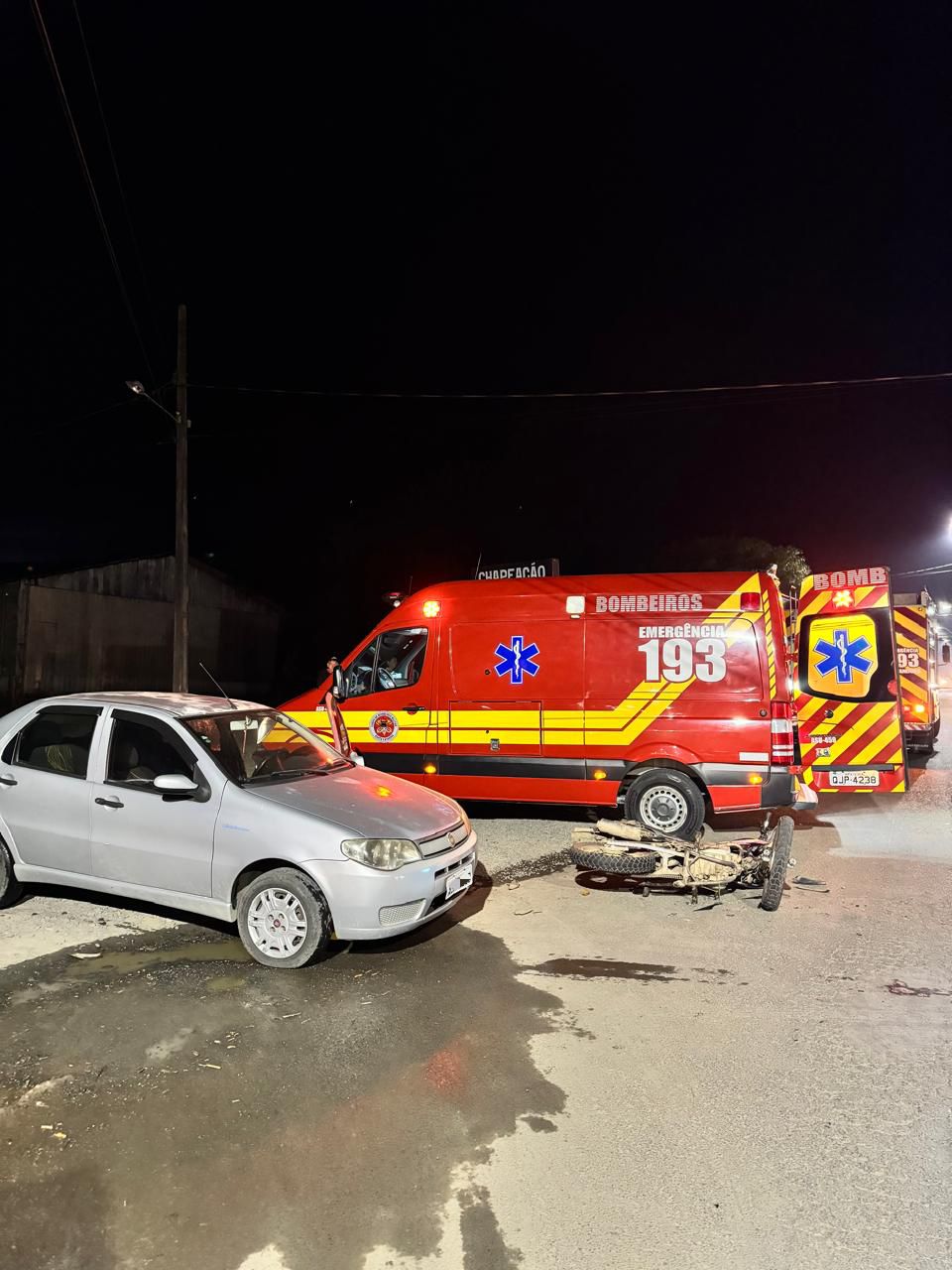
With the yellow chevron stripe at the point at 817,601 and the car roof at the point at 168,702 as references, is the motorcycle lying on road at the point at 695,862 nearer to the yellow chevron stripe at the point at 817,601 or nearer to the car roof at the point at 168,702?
the car roof at the point at 168,702

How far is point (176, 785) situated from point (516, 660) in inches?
173

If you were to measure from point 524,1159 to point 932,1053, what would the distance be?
2.07 metres

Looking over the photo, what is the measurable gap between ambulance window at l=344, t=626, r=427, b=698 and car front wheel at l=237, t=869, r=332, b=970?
439cm

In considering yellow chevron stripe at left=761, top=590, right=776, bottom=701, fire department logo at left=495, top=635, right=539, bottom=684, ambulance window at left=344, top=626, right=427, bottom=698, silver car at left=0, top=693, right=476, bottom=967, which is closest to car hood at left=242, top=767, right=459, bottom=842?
silver car at left=0, top=693, right=476, bottom=967

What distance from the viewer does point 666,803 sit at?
773cm

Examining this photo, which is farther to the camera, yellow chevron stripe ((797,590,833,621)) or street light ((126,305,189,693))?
street light ((126,305,189,693))

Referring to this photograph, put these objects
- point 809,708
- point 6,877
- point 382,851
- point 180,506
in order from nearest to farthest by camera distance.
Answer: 1. point 382,851
2. point 6,877
3. point 809,708
4. point 180,506

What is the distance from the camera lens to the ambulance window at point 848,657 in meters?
8.46

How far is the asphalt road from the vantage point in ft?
8.17

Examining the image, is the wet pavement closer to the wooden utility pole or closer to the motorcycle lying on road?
the motorcycle lying on road

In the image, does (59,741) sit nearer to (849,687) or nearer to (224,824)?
(224,824)

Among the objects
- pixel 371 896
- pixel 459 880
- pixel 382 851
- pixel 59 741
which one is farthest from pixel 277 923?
pixel 59 741

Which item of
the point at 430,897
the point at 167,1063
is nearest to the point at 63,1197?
the point at 167,1063

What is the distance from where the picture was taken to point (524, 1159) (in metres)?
2.87
